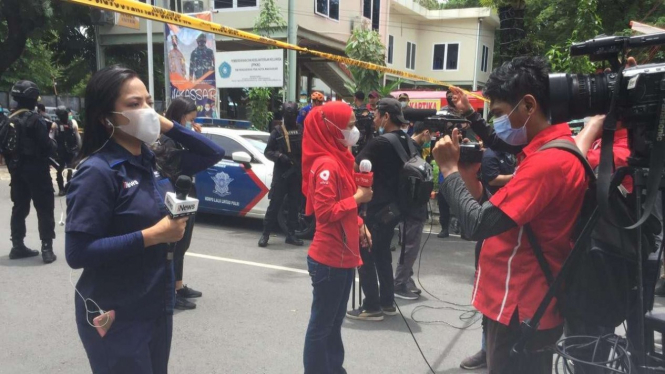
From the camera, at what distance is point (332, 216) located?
2.78 metres

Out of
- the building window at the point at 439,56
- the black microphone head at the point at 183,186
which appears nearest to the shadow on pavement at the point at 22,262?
the black microphone head at the point at 183,186

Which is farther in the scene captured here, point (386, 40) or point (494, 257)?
point (386, 40)

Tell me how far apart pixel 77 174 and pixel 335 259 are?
1.45 metres

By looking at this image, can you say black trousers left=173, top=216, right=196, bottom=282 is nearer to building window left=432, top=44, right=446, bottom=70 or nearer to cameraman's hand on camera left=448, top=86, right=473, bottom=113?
cameraman's hand on camera left=448, top=86, right=473, bottom=113

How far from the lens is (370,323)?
4176 millimetres

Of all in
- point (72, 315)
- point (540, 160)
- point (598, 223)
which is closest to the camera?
point (598, 223)

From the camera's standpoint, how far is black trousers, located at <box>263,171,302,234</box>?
6.50m

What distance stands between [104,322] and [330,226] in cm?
137

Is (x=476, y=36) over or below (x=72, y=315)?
over

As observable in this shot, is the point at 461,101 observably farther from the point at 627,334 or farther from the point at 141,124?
the point at 141,124

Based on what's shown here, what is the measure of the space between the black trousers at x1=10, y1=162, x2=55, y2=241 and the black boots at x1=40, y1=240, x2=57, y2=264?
2.0 inches

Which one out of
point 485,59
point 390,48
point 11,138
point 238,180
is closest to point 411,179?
point 238,180

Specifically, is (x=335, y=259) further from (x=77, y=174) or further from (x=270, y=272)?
(x=270, y=272)

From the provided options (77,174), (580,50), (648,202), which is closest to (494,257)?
(648,202)
